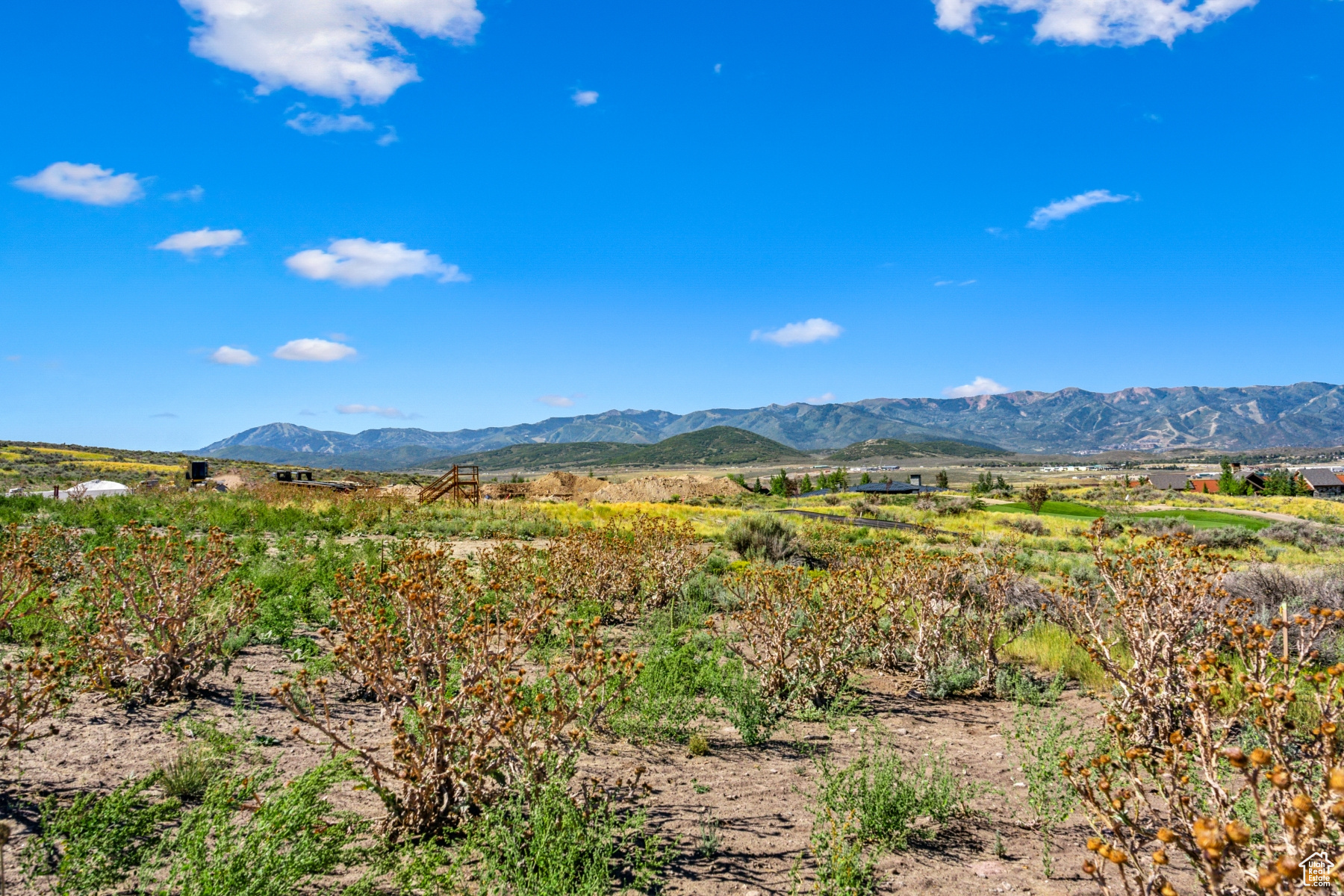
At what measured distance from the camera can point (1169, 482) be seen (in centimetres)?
7900

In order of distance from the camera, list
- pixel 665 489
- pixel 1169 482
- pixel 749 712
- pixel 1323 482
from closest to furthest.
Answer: pixel 749 712 < pixel 665 489 < pixel 1323 482 < pixel 1169 482

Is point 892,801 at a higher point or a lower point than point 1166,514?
higher

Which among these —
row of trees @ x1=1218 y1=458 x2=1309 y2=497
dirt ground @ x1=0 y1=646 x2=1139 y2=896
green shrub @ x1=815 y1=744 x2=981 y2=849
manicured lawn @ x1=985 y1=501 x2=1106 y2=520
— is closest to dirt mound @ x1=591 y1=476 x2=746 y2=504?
manicured lawn @ x1=985 y1=501 x2=1106 y2=520

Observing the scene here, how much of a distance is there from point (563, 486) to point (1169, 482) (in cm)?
7329

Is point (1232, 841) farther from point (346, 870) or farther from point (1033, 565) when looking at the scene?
point (1033, 565)

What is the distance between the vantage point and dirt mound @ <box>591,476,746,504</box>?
39062mm

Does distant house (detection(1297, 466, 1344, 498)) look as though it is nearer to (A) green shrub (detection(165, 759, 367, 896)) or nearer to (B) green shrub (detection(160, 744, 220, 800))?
(A) green shrub (detection(165, 759, 367, 896))

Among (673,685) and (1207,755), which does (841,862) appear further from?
(673,685)

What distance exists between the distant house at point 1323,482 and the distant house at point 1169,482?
934 centimetres

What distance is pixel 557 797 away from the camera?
135 inches

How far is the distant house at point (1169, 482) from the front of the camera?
71.4 metres

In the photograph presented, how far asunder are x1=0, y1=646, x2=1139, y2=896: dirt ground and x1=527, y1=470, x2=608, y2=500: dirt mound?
1225 inches

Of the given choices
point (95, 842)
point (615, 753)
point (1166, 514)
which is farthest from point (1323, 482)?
point (95, 842)

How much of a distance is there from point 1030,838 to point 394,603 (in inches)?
146
